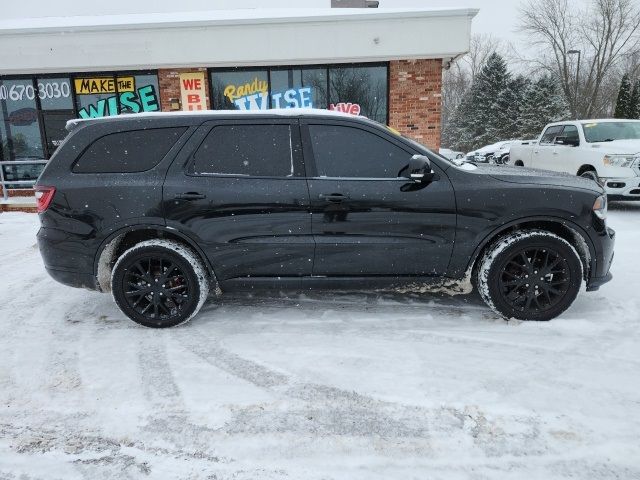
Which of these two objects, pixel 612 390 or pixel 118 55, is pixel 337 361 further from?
pixel 118 55

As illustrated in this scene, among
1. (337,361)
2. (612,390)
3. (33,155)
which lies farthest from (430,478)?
(33,155)

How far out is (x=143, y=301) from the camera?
3.64 metres

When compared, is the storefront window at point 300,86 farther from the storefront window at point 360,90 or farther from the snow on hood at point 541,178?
the snow on hood at point 541,178

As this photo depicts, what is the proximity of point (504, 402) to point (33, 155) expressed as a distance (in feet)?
43.4

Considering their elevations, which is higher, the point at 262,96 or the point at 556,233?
the point at 262,96

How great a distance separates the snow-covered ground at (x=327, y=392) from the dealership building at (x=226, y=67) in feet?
26.3

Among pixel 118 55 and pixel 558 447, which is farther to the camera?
pixel 118 55

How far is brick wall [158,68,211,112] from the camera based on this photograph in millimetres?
11102

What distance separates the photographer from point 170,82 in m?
11.2

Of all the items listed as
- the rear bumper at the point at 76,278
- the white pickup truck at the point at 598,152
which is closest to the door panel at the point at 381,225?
the rear bumper at the point at 76,278

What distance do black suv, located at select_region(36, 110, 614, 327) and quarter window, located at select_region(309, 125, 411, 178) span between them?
0.01m

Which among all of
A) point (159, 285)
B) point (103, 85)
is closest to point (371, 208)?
point (159, 285)

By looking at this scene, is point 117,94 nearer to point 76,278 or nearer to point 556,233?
point 76,278

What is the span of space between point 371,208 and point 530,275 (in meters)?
1.39
